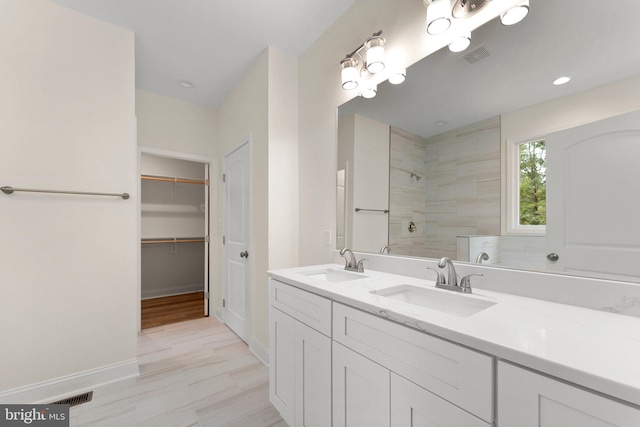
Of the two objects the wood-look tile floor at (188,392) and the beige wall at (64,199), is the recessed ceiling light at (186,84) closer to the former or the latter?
the beige wall at (64,199)

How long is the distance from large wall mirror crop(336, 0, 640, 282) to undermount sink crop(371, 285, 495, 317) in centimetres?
27

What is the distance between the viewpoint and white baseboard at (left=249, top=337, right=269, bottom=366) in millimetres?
2237

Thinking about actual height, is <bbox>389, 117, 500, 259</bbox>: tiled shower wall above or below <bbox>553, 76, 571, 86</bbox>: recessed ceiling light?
below

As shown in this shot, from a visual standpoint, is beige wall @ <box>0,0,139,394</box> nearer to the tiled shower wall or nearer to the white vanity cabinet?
the white vanity cabinet

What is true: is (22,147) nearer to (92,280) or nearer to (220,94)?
(92,280)

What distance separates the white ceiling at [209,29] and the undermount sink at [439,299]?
1918 mm

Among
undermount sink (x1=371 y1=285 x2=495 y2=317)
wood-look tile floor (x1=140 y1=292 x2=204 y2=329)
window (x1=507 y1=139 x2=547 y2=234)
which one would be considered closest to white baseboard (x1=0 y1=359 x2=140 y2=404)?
wood-look tile floor (x1=140 y1=292 x2=204 y2=329)

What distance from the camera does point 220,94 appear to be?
307 cm

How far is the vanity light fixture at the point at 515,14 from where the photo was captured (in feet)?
3.45

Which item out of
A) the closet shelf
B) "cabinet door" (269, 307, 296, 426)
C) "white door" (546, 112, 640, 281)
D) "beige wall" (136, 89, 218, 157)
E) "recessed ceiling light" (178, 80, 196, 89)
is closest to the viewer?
"white door" (546, 112, 640, 281)

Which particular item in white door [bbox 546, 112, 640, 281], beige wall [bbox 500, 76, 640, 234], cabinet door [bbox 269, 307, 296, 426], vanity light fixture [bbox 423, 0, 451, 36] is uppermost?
vanity light fixture [bbox 423, 0, 451, 36]

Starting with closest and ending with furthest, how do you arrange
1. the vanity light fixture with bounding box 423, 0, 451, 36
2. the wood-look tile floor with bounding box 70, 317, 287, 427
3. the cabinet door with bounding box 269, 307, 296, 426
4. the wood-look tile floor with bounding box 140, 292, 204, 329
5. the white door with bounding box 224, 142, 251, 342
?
1. the vanity light fixture with bounding box 423, 0, 451, 36
2. the cabinet door with bounding box 269, 307, 296, 426
3. the wood-look tile floor with bounding box 70, 317, 287, 427
4. the white door with bounding box 224, 142, 251, 342
5. the wood-look tile floor with bounding box 140, 292, 204, 329

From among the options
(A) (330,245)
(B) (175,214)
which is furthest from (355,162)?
(B) (175,214)

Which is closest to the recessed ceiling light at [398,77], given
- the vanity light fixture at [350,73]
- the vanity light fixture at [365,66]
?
the vanity light fixture at [365,66]
